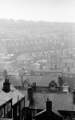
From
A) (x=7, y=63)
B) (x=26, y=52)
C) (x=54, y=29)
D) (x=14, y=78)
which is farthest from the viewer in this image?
(x=54, y=29)

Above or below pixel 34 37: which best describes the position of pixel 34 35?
above

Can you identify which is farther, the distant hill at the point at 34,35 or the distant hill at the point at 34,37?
the distant hill at the point at 34,35

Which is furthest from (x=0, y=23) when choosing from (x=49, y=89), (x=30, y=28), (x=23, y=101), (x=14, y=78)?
(x=23, y=101)

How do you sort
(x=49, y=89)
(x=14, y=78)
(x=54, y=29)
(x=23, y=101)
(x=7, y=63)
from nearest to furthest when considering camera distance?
(x=23, y=101)
(x=49, y=89)
(x=14, y=78)
(x=7, y=63)
(x=54, y=29)

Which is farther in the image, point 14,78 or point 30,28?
point 30,28

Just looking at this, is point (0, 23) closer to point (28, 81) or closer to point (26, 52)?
point (26, 52)

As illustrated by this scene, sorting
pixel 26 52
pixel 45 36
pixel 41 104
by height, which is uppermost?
pixel 45 36

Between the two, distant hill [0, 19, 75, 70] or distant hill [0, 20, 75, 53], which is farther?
distant hill [0, 20, 75, 53]

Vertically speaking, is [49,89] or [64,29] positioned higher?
[64,29]

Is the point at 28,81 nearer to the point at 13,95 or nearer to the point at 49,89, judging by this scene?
the point at 49,89
